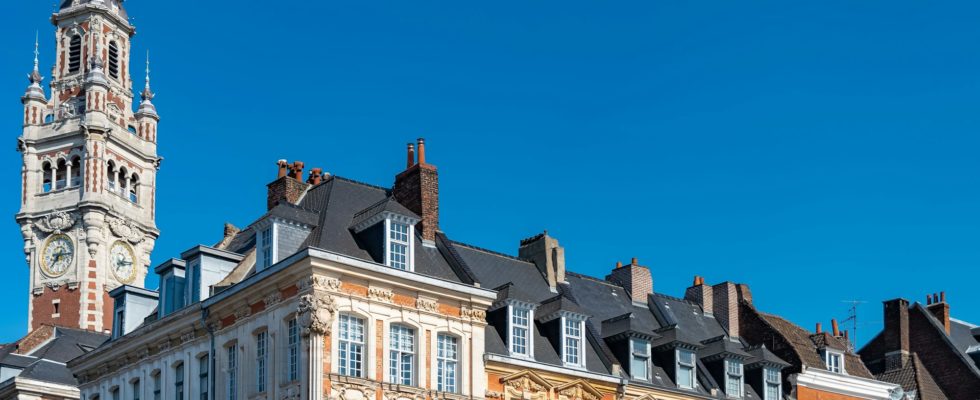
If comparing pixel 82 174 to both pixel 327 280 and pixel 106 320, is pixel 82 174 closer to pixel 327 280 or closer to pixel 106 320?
pixel 106 320

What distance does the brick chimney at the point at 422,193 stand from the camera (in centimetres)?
4306

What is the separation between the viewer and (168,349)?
139ft

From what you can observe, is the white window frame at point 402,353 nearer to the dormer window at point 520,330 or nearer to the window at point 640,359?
the dormer window at point 520,330

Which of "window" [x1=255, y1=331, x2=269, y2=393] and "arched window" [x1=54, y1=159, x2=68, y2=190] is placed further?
"arched window" [x1=54, y1=159, x2=68, y2=190]

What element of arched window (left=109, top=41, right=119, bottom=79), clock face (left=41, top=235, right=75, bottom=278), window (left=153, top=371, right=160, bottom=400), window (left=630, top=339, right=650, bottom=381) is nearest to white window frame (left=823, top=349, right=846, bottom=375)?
window (left=630, top=339, right=650, bottom=381)

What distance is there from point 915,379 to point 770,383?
13370 millimetres

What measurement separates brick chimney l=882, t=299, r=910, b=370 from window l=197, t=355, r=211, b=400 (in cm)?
3415

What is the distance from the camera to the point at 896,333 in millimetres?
63719

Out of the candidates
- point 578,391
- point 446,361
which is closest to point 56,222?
point 578,391

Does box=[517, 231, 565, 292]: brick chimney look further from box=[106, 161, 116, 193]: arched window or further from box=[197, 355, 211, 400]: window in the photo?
box=[106, 161, 116, 193]: arched window

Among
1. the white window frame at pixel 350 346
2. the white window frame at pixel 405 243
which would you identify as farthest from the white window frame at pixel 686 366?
the white window frame at pixel 350 346

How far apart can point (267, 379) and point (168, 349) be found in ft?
19.7

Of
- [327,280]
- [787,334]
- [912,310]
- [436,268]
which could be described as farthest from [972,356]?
[327,280]

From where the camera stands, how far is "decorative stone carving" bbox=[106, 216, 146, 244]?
8719cm
